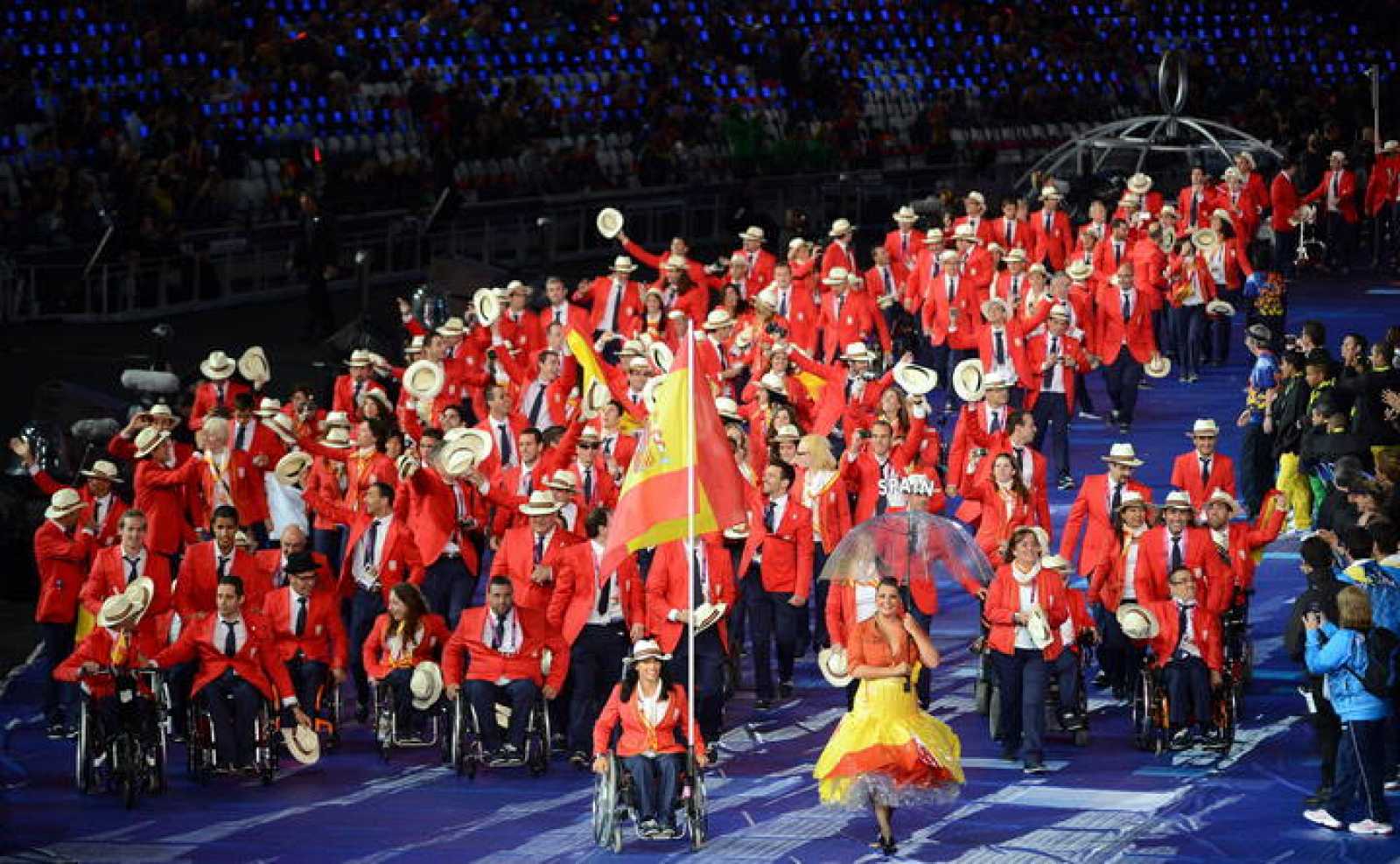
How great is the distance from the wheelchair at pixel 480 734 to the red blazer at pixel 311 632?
3.08 ft

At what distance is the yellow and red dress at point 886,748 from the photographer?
14.9 metres

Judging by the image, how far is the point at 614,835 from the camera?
49.6 feet

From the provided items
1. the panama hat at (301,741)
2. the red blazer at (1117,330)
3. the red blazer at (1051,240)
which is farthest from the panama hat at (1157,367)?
the panama hat at (301,741)

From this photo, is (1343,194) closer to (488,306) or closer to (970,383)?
(488,306)

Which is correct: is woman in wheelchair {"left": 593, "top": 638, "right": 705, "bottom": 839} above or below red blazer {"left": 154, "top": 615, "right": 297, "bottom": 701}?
below

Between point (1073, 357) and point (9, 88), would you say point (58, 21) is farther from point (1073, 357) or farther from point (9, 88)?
point (1073, 357)

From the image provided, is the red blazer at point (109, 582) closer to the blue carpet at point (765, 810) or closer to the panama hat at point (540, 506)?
the blue carpet at point (765, 810)

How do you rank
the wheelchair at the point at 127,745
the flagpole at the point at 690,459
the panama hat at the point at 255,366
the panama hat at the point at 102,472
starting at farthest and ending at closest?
the panama hat at the point at 255,366 → the panama hat at the point at 102,472 → the wheelchair at the point at 127,745 → the flagpole at the point at 690,459

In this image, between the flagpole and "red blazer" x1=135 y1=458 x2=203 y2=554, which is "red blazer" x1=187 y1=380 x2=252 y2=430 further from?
the flagpole

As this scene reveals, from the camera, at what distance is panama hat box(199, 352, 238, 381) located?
22438mm

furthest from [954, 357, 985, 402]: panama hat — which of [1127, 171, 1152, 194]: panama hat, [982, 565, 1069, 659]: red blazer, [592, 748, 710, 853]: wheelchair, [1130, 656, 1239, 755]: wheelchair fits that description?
[1127, 171, 1152, 194]: panama hat

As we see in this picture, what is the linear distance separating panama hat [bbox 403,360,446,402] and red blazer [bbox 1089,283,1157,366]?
705 cm

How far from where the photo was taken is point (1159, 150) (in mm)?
36719

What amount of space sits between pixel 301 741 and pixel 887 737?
402cm
